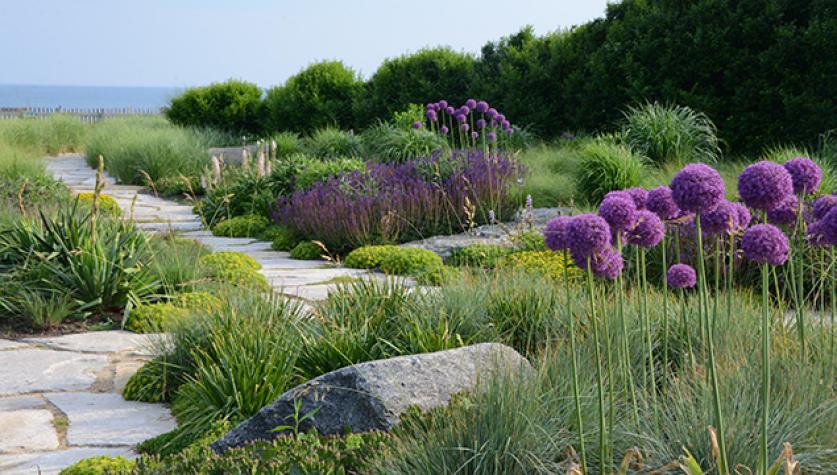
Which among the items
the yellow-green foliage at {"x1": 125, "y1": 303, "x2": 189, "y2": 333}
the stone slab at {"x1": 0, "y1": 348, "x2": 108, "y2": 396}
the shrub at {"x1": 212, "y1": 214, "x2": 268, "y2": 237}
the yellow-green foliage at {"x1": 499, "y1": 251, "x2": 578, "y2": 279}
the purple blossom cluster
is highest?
the purple blossom cluster

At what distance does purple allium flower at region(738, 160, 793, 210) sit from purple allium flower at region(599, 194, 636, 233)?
293 mm

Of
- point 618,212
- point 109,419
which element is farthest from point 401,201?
point 618,212

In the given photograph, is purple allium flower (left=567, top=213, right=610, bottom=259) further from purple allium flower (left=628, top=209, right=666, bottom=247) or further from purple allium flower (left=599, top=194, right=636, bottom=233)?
purple allium flower (left=628, top=209, right=666, bottom=247)

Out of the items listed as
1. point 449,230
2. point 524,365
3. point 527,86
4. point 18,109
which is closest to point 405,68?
point 527,86

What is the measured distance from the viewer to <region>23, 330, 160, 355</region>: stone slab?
5395 millimetres

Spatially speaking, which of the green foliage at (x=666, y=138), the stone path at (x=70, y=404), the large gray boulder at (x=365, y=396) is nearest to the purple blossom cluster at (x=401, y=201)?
the green foliage at (x=666, y=138)

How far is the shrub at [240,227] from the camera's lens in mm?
10367

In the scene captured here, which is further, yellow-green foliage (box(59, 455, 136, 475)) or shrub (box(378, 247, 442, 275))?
shrub (box(378, 247, 442, 275))

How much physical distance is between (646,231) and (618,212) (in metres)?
0.34

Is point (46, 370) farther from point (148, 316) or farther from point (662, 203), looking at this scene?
point (662, 203)

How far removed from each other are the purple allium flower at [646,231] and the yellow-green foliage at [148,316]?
3.65m

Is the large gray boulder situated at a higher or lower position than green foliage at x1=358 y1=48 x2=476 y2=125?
lower

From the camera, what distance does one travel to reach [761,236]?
7.31ft

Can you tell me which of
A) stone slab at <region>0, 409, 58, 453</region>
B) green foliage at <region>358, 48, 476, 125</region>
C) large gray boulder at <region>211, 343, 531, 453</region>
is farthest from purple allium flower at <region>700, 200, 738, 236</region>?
green foliage at <region>358, 48, 476, 125</region>
